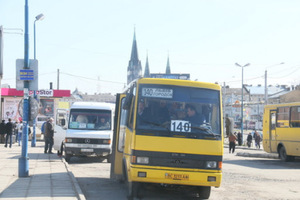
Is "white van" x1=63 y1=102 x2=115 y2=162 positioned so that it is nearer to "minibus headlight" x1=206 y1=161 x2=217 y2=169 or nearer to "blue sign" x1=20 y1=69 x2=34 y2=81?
"blue sign" x1=20 y1=69 x2=34 y2=81

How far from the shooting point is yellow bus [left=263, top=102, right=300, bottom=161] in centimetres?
2376

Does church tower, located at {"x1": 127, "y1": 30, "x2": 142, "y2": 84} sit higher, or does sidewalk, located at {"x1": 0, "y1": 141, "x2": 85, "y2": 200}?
church tower, located at {"x1": 127, "y1": 30, "x2": 142, "y2": 84}

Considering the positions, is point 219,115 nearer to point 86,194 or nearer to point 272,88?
point 86,194

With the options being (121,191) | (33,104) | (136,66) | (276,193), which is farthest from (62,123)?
(136,66)

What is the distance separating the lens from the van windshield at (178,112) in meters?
10.2

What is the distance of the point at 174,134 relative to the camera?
10156 mm

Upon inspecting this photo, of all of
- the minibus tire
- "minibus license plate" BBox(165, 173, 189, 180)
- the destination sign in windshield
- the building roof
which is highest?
the building roof

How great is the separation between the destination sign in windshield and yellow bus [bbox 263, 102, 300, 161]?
14.6m

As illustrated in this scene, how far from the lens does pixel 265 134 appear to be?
88.8 ft

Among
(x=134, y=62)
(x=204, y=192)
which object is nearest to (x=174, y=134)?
(x=204, y=192)

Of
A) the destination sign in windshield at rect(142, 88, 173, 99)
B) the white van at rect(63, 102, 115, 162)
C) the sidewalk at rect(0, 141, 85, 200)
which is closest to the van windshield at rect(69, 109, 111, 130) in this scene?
the white van at rect(63, 102, 115, 162)

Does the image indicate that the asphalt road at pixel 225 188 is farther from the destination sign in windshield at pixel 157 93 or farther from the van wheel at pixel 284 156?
the van wheel at pixel 284 156

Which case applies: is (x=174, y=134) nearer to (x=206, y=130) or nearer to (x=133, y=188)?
(x=206, y=130)

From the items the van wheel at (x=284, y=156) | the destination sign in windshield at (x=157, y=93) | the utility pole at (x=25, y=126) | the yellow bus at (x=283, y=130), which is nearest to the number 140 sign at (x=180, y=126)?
the destination sign in windshield at (x=157, y=93)
